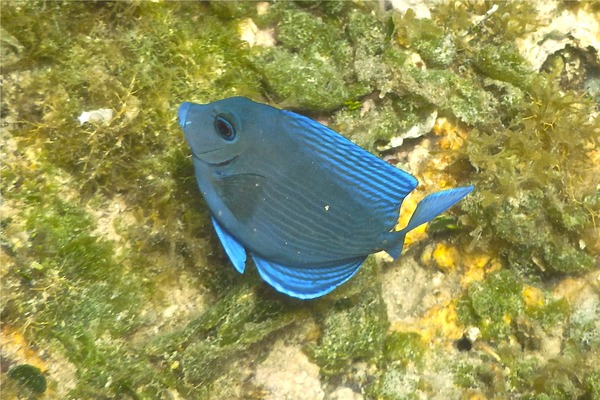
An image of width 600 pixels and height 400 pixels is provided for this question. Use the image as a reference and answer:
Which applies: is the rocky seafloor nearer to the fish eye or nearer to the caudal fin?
the fish eye

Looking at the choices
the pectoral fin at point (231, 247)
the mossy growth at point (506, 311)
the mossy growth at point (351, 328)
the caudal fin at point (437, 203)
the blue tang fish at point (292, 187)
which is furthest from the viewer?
the mossy growth at point (506, 311)

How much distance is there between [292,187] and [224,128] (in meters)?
0.42

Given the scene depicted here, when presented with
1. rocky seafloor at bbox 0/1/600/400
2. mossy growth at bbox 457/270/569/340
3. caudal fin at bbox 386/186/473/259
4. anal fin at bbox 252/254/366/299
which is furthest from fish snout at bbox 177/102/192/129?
mossy growth at bbox 457/270/569/340

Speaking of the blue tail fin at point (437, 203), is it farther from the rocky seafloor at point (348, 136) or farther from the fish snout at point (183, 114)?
the fish snout at point (183, 114)

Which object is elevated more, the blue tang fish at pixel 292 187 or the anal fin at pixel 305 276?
the blue tang fish at pixel 292 187

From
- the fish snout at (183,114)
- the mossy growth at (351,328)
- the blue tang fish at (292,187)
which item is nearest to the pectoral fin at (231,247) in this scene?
the blue tang fish at (292,187)

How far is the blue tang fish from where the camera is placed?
84.7 inches

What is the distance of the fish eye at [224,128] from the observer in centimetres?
218

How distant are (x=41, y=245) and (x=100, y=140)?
2.02 ft

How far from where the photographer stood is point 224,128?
7.22 ft

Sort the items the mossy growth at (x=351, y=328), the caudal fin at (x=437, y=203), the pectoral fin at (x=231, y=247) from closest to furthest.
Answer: the caudal fin at (x=437, y=203) → the pectoral fin at (x=231, y=247) → the mossy growth at (x=351, y=328)

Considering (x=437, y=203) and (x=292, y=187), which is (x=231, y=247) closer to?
(x=292, y=187)

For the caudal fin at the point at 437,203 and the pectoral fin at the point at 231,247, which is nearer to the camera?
the caudal fin at the point at 437,203

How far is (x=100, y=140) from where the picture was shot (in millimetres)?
2506
